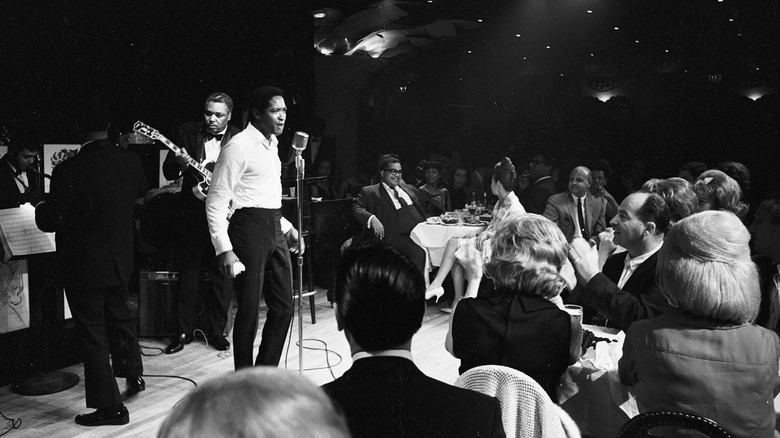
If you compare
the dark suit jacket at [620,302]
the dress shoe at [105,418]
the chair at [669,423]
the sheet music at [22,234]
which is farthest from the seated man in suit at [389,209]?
the chair at [669,423]

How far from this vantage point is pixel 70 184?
3.33 metres

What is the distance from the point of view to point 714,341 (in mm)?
1831

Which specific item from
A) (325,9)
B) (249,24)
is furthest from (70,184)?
(325,9)

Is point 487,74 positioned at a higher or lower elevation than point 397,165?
higher

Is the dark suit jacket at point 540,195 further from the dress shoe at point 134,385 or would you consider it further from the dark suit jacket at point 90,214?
the dark suit jacket at point 90,214

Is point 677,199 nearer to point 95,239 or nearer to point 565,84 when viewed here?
point 95,239

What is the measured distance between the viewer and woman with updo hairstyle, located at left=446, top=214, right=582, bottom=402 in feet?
6.73

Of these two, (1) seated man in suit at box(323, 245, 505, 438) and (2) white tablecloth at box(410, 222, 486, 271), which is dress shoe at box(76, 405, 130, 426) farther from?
(2) white tablecloth at box(410, 222, 486, 271)

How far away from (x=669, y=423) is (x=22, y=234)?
3615 millimetres

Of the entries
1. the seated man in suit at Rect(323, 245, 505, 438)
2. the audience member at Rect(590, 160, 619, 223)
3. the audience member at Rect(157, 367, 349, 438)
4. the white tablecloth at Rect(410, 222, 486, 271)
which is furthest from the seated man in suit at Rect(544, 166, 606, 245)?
the audience member at Rect(157, 367, 349, 438)

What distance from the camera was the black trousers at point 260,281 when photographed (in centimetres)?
360

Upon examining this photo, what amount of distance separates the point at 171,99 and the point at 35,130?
1.59 meters

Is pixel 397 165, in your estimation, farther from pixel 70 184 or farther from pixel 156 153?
pixel 70 184

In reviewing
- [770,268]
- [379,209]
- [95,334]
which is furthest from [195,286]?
[770,268]
